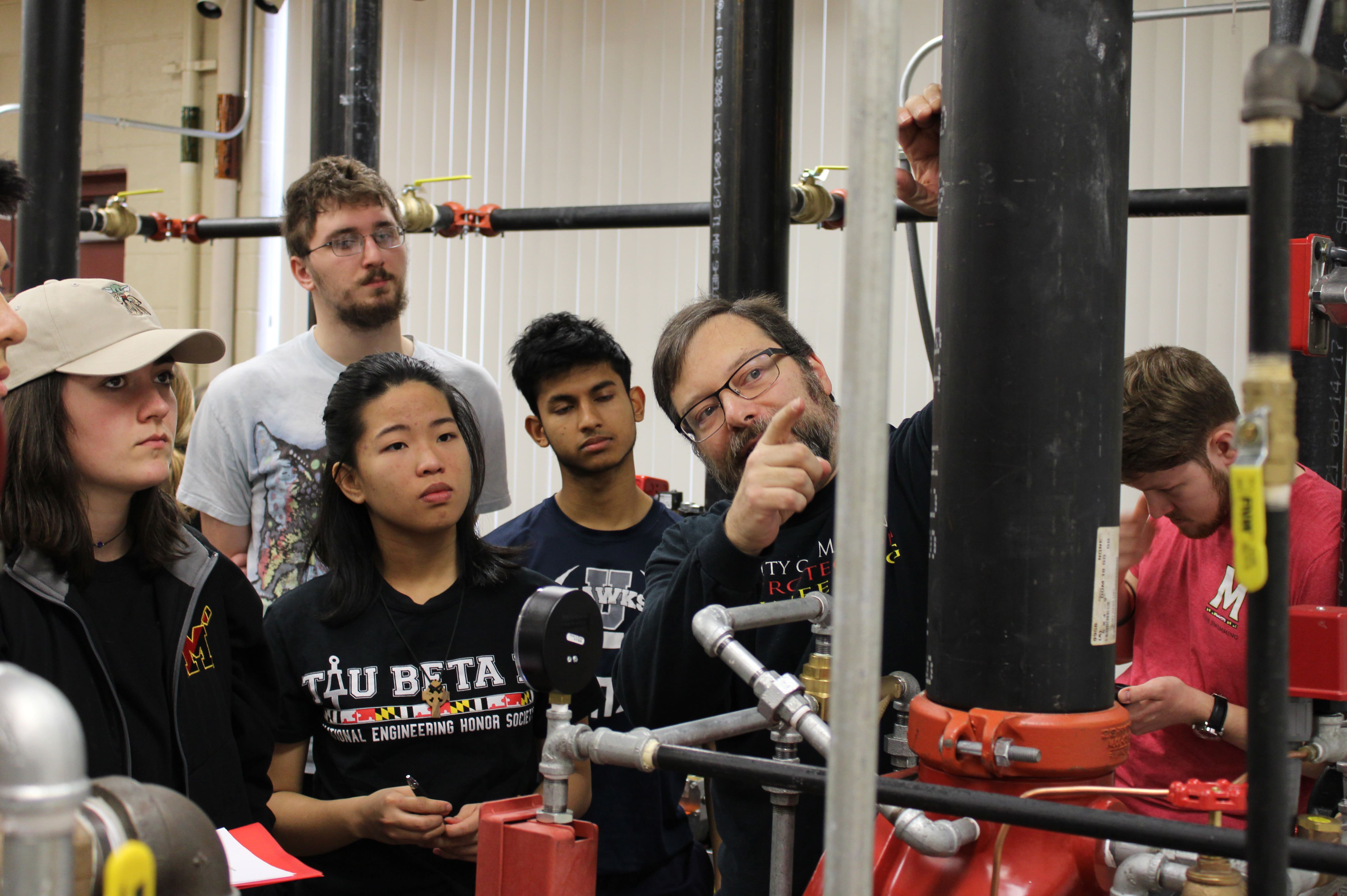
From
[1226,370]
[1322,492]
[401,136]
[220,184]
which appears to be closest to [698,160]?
[401,136]

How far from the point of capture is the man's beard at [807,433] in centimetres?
131

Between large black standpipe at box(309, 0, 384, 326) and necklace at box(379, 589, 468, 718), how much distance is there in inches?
35.5

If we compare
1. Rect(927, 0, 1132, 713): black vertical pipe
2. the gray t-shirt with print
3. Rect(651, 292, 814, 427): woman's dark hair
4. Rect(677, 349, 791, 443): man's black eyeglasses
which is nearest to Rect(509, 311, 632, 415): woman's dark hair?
the gray t-shirt with print

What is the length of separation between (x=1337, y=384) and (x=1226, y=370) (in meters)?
1.97

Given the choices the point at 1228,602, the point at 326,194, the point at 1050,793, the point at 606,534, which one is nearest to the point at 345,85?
the point at 326,194

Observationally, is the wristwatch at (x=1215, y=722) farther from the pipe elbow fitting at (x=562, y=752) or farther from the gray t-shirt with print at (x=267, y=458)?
the gray t-shirt with print at (x=267, y=458)

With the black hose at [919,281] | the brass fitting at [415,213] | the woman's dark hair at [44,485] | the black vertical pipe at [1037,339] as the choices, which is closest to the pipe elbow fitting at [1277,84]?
the black vertical pipe at [1037,339]

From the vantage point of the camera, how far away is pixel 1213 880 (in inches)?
28.2

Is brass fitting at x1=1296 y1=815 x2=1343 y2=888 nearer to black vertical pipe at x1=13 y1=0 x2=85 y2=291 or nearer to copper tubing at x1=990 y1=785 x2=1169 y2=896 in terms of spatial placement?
copper tubing at x1=990 y1=785 x2=1169 y2=896

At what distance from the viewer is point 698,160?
3914 mm

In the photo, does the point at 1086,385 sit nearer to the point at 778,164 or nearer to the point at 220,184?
the point at 778,164

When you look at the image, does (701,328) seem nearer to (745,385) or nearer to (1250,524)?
(745,385)

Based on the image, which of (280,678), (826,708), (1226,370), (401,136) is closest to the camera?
(826,708)

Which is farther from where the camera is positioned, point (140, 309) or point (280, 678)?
point (280, 678)
